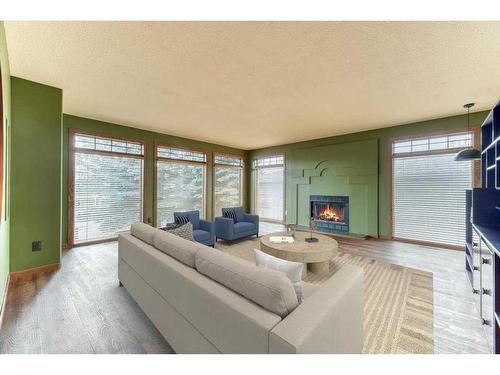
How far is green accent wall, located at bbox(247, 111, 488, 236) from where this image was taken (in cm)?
423

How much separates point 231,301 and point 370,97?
3463 millimetres

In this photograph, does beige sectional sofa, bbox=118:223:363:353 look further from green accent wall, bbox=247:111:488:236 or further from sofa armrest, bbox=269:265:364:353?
green accent wall, bbox=247:111:488:236

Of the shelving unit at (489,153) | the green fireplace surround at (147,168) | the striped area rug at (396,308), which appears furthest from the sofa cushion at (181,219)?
the shelving unit at (489,153)

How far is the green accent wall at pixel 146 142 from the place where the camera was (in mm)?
4047

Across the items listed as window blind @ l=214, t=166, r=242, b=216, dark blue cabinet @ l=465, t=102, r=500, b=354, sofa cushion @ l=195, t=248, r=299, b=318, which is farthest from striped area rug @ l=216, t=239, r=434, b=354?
window blind @ l=214, t=166, r=242, b=216

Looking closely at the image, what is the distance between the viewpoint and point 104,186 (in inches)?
177

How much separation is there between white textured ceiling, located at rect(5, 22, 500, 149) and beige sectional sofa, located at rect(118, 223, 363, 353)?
1.88 meters

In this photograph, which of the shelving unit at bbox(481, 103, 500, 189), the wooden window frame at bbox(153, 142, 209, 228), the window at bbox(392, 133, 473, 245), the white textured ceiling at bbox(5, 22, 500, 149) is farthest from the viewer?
the wooden window frame at bbox(153, 142, 209, 228)

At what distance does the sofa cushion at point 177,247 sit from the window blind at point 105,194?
3.35 m

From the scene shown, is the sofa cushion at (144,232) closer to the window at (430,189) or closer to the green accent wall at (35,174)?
the green accent wall at (35,174)

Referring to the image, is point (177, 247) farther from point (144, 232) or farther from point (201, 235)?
point (201, 235)

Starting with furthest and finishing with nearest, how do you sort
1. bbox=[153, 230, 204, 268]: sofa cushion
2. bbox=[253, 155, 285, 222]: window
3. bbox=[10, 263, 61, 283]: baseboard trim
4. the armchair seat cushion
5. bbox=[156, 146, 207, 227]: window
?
bbox=[253, 155, 285, 222]: window → bbox=[156, 146, 207, 227]: window → the armchair seat cushion → bbox=[10, 263, 61, 283]: baseboard trim → bbox=[153, 230, 204, 268]: sofa cushion
